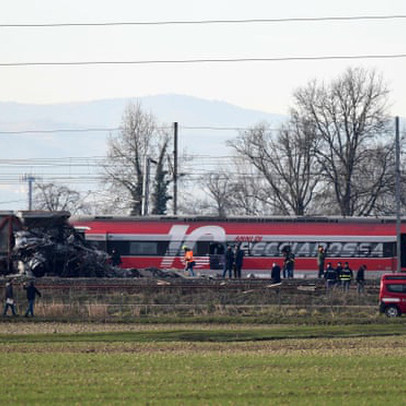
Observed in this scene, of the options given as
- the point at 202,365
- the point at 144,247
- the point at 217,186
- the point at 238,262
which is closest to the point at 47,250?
the point at 144,247

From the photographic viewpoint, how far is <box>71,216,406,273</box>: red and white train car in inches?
2386

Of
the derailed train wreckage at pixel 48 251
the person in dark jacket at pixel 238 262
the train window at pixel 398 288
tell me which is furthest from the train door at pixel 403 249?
the train window at pixel 398 288

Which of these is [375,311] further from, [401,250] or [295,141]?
[295,141]

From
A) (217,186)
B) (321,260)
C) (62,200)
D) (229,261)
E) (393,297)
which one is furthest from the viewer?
(62,200)

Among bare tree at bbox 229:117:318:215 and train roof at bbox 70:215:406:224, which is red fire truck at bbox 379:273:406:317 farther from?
bare tree at bbox 229:117:318:215

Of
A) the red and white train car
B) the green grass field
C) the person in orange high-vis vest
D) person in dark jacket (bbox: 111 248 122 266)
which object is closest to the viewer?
the green grass field

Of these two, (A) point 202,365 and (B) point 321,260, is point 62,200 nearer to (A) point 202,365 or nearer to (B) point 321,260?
(B) point 321,260

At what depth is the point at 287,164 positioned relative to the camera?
87875 millimetres

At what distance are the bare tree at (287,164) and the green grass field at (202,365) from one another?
47456 mm

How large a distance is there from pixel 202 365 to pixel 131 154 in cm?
6631

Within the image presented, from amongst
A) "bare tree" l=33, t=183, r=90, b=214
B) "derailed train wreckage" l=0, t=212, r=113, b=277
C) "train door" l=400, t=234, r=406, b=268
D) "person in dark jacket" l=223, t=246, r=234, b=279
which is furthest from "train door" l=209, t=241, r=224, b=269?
"bare tree" l=33, t=183, r=90, b=214

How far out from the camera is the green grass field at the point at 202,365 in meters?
21.0

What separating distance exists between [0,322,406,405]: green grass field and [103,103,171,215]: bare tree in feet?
162

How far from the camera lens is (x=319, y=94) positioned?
280ft
